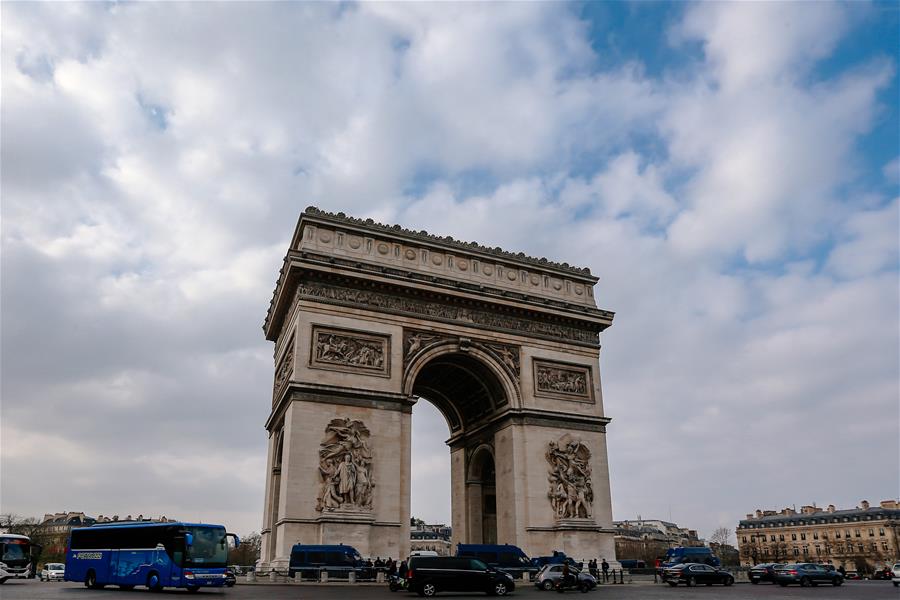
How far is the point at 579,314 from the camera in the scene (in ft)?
109

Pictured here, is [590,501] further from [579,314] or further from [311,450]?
[311,450]

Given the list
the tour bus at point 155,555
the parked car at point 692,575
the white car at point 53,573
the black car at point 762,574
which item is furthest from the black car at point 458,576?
the white car at point 53,573

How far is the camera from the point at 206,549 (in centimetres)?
1998

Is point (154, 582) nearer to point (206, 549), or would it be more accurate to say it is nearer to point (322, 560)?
point (206, 549)

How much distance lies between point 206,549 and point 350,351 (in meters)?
10.2

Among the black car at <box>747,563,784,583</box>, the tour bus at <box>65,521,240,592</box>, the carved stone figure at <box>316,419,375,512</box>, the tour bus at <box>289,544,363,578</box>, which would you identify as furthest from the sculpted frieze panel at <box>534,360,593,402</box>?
the tour bus at <box>65,521,240,592</box>

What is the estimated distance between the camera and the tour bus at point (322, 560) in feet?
76.9

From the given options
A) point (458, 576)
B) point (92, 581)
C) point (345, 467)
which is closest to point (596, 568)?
point (458, 576)

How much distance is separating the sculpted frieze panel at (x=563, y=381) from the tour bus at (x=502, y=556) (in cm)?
732

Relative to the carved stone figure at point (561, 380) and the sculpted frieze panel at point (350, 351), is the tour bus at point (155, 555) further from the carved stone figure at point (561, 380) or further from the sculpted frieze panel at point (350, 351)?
the carved stone figure at point (561, 380)

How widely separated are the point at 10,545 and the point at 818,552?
96716 mm

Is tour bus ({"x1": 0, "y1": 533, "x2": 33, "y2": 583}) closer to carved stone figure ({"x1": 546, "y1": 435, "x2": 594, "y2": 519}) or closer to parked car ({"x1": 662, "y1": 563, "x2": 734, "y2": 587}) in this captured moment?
carved stone figure ({"x1": 546, "y1": 435, "x2": 594, "y2": 519})

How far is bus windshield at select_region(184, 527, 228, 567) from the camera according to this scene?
1969cm

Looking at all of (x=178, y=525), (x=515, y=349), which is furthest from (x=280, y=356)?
(x=178, y=525)
